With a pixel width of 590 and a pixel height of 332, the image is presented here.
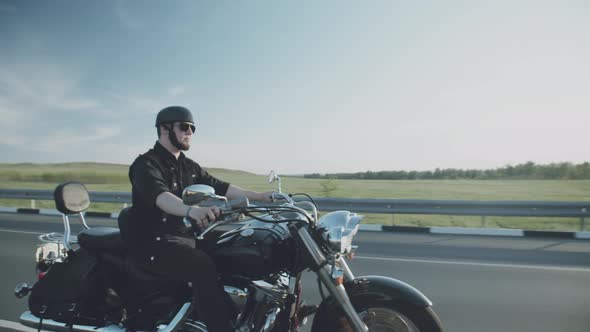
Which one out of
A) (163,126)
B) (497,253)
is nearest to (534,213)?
(497,253)

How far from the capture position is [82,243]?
8.74 ft

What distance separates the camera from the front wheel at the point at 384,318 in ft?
6.26

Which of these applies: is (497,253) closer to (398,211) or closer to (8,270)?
(398,211)

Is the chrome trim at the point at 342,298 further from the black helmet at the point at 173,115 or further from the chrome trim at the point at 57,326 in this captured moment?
the chrome trim at the point at 57,326

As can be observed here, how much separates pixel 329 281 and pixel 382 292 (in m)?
0.29

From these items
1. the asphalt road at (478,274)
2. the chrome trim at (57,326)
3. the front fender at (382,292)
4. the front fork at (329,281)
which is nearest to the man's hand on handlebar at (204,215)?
the front fork at (329,281)

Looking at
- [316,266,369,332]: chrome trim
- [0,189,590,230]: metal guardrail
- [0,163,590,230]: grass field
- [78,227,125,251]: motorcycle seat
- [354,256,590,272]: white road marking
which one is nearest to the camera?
[316,266,369,332]: chrome trim

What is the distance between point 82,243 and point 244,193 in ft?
3.95

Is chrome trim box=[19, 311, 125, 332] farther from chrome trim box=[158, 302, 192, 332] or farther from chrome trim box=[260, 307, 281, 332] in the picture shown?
chrome trim box=[260, 307, 281, 332]

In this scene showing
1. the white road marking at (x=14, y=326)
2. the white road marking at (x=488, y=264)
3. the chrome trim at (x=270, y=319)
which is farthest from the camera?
the white road marking at (x=488, y=264)

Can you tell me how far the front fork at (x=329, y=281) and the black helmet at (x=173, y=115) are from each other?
1087mm

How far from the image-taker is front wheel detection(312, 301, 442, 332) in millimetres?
1909

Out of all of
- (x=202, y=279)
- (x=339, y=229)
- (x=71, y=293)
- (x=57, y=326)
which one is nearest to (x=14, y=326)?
(x=57, y=326)

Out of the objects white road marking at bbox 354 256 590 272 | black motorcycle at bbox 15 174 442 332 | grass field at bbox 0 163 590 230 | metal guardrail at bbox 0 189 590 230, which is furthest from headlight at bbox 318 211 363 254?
grass field at bbox 0 163 590 230
